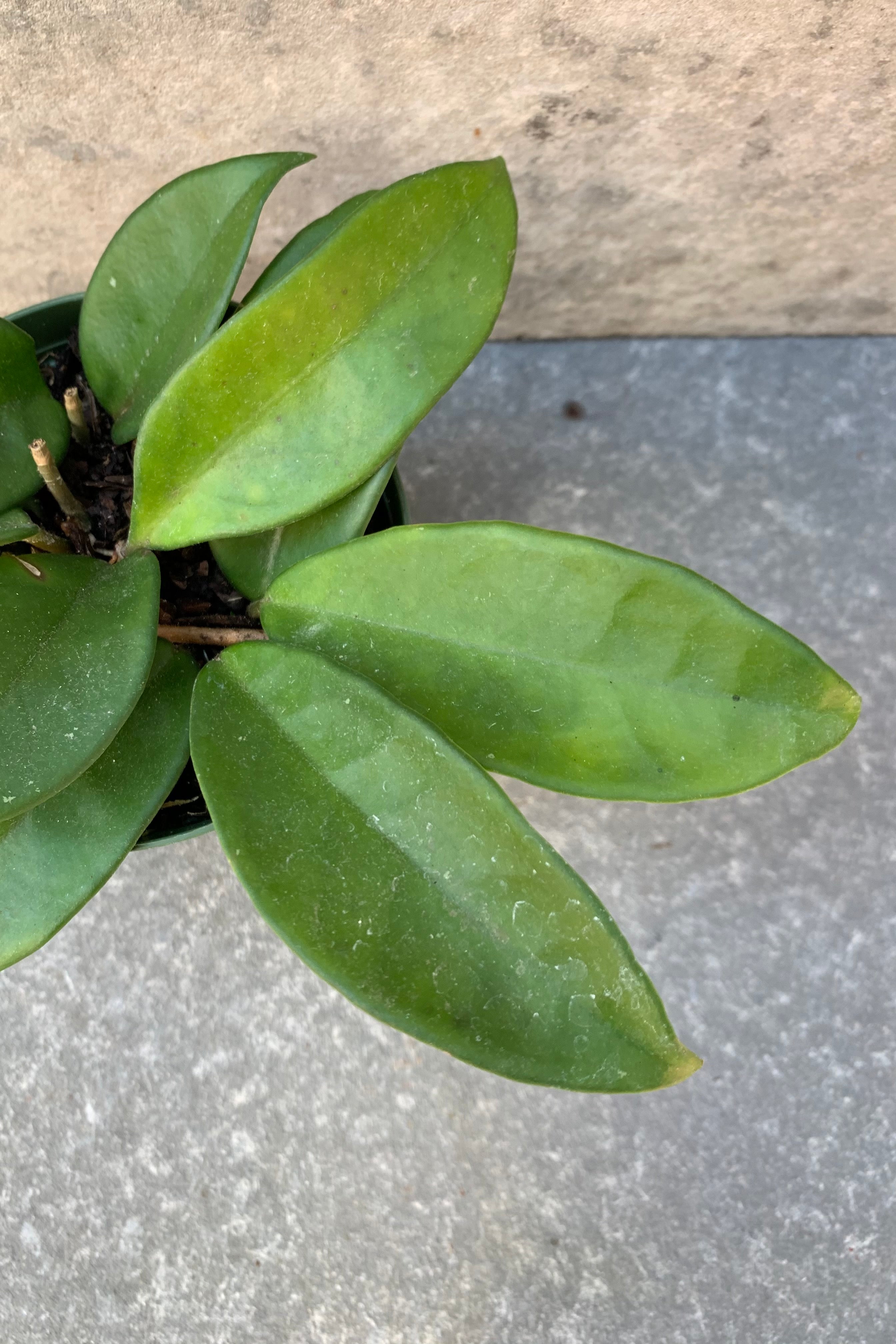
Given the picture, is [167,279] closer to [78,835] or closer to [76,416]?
[76,416]

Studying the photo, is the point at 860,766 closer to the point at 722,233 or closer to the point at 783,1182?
the point at 783,1182

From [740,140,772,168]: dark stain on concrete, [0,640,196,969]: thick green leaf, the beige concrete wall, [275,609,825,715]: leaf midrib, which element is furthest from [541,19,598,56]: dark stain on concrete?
[0,640,196,969]: thick green leaf

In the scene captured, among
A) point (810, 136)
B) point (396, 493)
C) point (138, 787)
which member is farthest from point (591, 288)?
point (138, 787)

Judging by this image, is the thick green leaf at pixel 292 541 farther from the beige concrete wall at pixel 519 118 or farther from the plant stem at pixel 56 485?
the beige concrete wall at pixel 519 118

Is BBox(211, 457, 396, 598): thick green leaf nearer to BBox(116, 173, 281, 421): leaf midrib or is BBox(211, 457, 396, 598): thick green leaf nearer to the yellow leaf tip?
BBox(116, 173, 281, 421): leaf midrib

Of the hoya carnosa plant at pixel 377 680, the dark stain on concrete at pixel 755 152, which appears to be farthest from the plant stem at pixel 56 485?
the dark stain on concrete at pixel 755 152

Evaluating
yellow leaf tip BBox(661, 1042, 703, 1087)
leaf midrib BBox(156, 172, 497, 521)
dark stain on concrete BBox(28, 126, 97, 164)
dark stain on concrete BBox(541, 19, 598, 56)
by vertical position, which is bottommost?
yellow leaf tip BBox(661, 1042, 703, 1087)

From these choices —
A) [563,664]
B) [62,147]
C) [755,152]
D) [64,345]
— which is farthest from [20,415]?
[755,152]
